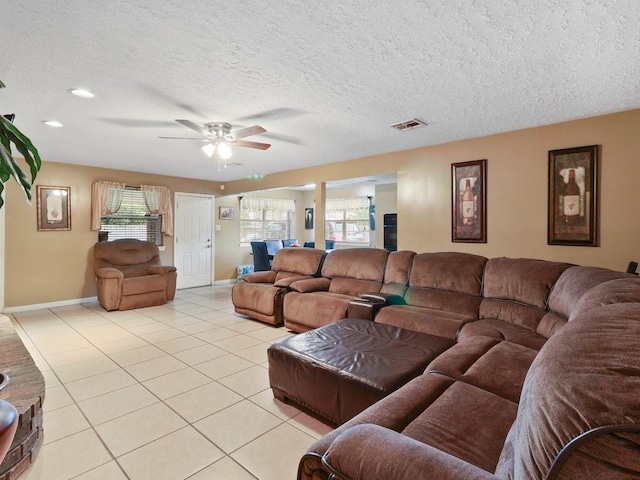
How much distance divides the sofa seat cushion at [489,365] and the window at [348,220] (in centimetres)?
610

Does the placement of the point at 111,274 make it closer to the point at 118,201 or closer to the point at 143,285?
the point at 143,285

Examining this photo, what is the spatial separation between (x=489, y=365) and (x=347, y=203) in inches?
271

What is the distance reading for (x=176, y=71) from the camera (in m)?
2.24

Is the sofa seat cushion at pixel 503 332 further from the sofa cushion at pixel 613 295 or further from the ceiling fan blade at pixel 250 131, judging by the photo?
the ceiling fan blade at pixel 250 131

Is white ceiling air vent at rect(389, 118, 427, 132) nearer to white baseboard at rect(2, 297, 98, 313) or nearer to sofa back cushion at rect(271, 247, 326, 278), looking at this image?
sofa back cushion at rect(271, 247, 326, 278)

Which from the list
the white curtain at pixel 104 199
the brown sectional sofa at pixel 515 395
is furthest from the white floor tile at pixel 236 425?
the white curtain at pixel 104 199

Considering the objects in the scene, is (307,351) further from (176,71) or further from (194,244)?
(194,244)

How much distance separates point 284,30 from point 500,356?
229 cm

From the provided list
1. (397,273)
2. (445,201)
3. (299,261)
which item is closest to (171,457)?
(397,273)

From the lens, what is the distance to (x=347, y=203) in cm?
846

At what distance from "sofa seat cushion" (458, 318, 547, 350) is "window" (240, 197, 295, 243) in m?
6.58

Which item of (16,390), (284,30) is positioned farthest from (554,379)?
(16,390)

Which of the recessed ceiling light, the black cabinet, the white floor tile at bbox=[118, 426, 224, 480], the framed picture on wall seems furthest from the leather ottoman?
the framed picture on wall

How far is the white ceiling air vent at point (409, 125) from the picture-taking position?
3.32m
